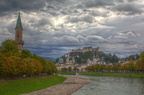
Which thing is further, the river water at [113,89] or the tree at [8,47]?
the tree at [8,47]

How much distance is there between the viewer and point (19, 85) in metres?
61.7

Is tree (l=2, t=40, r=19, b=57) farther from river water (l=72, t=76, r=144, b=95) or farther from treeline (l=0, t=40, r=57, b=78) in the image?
river water (l=72, t=76, r=144, b=95)

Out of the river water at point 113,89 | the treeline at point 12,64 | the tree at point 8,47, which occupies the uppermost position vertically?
the tree at point 8,47

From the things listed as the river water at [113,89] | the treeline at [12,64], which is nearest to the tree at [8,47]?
the treeline at [12,64]

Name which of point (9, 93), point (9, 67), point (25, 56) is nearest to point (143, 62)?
point (25, 56)

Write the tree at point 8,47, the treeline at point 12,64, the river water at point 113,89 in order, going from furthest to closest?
the tree at point 8,47 < the treeline at point 12,64 < the river water at point 113,89

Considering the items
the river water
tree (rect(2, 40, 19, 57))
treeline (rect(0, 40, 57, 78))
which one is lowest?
the river water

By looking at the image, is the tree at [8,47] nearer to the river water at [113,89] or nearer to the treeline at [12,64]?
the treeline at [12,64]

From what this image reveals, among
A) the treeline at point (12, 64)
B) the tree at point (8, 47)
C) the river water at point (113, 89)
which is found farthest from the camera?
the tree at point (8, 47)

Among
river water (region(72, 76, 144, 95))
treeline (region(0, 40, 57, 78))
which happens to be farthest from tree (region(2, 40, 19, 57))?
river water (region(72, 76, 144, 95))

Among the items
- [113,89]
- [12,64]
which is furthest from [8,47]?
[113,89]

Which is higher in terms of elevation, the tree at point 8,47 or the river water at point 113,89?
the tree at point 8,47

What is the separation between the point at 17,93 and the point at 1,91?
4293 mm

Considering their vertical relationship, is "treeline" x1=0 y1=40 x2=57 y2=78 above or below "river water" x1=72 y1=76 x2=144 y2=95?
above
